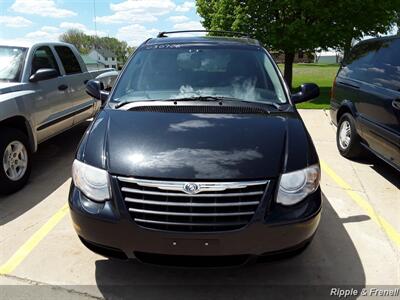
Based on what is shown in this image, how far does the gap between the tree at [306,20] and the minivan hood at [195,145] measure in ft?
39.4

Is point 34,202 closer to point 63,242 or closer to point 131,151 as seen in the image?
point 63,242

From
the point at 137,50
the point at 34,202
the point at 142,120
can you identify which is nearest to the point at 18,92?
the point at 34,202

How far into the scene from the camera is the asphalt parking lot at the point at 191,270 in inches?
123

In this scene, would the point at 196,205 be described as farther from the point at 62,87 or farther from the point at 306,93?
the point at 62,87

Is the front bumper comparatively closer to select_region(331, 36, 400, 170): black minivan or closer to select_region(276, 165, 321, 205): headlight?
select_region(276, 165, 321, 205): headlight

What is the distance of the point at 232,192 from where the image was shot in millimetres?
2717

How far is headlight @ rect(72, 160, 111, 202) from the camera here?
2832 mm

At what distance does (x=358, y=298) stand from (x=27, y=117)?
169 inches

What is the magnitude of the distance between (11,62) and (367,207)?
485 cm

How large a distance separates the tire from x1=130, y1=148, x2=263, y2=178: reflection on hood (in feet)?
8.78

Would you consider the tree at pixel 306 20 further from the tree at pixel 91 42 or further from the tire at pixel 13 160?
the tree at pixel 91 42

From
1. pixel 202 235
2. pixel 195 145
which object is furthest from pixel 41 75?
pixel 202 235

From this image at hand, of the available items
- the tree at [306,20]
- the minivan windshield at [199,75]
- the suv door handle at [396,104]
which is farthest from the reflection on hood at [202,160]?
the tree at [306,20]

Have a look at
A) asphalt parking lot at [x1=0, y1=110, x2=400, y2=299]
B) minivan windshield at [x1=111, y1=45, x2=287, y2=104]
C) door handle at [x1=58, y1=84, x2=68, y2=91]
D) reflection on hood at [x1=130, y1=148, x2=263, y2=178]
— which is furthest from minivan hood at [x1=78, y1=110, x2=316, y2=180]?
door handle at [x1=58, y1=84, x2=68, y2=91]
